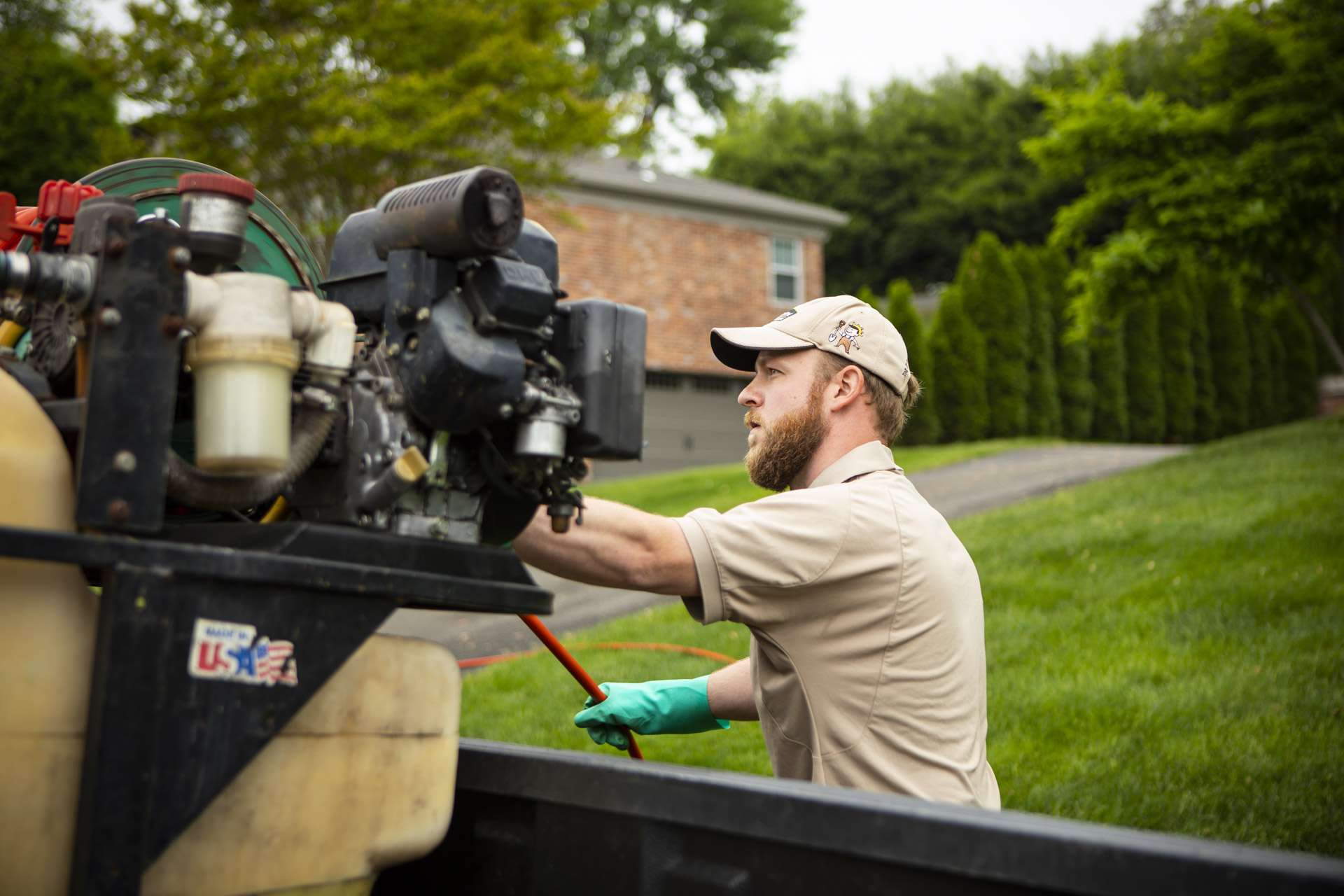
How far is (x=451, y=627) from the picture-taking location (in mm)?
8758

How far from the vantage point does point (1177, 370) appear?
2708 centimetres

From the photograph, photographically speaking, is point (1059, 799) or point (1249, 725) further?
point (1249, 725)

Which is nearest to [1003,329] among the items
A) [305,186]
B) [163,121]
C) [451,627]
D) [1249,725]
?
[305,186]

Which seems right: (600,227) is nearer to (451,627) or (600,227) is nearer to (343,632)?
(451,627)

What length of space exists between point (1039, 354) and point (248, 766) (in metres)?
23.2

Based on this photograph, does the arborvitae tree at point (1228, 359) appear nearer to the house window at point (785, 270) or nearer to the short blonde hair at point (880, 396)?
the house window at point (785, 270)

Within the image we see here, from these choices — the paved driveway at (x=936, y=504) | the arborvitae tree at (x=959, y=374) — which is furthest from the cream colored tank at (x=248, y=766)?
the arborvitae tree at (x=959, y=374)

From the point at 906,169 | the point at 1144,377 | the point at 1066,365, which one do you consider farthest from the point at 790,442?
the point at 906,169

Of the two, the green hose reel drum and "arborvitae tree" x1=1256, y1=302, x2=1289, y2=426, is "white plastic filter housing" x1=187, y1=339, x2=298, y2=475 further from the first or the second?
"arborvitae tree" x1=1256, y1=302, x2=1289, y2=426

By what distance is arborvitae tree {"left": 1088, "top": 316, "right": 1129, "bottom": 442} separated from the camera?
83.7 ft

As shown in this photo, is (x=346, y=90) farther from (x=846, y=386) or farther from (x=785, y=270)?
(x=785, y=270)

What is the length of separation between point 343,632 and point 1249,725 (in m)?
4.61

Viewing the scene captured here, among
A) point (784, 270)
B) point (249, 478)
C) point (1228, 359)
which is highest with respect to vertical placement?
point (784, 270)

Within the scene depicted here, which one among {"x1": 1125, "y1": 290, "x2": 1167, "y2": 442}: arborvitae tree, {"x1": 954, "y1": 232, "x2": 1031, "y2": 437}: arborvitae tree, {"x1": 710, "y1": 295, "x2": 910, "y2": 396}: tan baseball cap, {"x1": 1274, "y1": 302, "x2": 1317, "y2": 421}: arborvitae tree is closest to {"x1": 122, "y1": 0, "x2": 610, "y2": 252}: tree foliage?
{"x1": 954, "y1": 232, "x2": 1031, "y2": 437}: arborvitae tree
